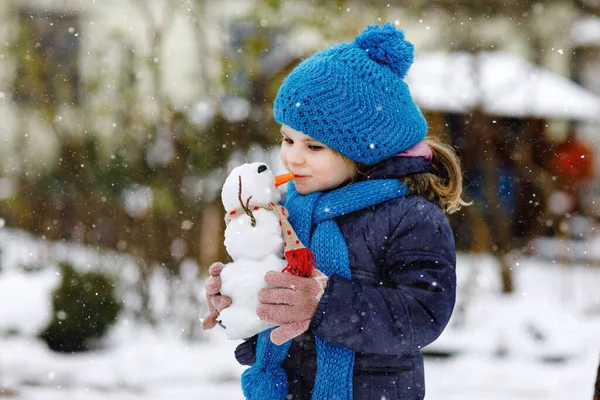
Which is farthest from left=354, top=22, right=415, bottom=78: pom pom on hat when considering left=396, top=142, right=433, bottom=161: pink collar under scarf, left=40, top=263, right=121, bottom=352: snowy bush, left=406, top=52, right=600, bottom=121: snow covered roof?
left=406, top=52, right=600, bottom=121: snow covered roof

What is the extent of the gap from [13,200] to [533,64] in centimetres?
614

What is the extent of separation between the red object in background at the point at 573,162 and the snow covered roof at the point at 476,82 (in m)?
0.70

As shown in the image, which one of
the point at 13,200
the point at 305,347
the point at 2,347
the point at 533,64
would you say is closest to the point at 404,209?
the point at 305,347

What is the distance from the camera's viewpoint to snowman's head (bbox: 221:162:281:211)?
1.74 m

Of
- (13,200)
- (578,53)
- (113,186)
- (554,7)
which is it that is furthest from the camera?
(578,53)

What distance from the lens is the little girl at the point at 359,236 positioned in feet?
5.30

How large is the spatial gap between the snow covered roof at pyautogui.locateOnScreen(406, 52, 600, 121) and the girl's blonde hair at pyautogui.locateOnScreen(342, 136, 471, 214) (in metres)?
4.95

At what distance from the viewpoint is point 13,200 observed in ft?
23.8

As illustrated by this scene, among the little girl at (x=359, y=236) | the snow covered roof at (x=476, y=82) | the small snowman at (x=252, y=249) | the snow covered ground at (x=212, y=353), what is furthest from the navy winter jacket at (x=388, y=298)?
the snow covered roof at (x=476, y=82)

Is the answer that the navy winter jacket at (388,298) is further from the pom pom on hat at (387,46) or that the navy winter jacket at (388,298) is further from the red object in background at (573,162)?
the red object in background at (573,162)

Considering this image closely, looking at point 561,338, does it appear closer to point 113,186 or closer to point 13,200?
point 113,186

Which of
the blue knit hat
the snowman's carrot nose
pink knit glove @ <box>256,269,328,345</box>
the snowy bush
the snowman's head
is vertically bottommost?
pink knit glove @ <box>256,269,328,345</box>

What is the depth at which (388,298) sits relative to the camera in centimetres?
163

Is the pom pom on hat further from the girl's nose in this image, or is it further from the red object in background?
the red object in background
